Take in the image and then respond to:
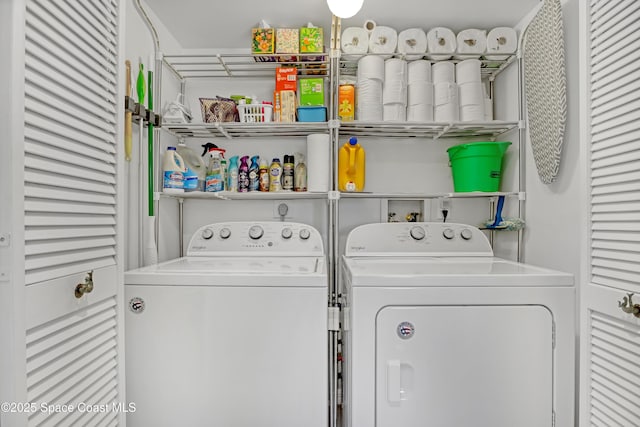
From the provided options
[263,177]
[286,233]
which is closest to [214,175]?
[263,177]

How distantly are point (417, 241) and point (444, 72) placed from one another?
1032mm

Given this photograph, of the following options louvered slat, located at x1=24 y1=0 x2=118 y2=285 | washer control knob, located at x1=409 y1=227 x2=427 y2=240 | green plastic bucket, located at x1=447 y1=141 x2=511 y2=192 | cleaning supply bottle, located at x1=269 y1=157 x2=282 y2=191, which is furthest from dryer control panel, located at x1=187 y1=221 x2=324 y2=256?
green plastic bucket, located at x1=447 y1=141 x2=511 y2=192

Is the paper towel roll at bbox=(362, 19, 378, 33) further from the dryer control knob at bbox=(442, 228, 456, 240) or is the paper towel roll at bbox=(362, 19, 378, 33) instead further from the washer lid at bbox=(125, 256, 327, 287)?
the washer lid at bbox=(125, 256, 327, 287)

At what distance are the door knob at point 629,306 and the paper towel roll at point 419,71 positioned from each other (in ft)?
5.17

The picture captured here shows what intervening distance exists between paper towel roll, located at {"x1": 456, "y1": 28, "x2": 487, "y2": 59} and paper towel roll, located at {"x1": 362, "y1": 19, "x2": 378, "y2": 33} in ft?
1.65

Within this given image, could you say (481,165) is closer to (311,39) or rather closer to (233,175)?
(311,39)

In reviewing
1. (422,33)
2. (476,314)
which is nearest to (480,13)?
(422,33)

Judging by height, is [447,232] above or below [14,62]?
below

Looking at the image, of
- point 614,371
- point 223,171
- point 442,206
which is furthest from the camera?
point 442,206

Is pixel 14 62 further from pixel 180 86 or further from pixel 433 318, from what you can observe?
pixel 180 86

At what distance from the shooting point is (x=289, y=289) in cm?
146

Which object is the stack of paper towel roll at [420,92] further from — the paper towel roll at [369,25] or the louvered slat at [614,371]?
the louvered slat at [614,371]

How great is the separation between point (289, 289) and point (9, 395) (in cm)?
85

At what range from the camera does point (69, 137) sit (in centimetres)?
109
